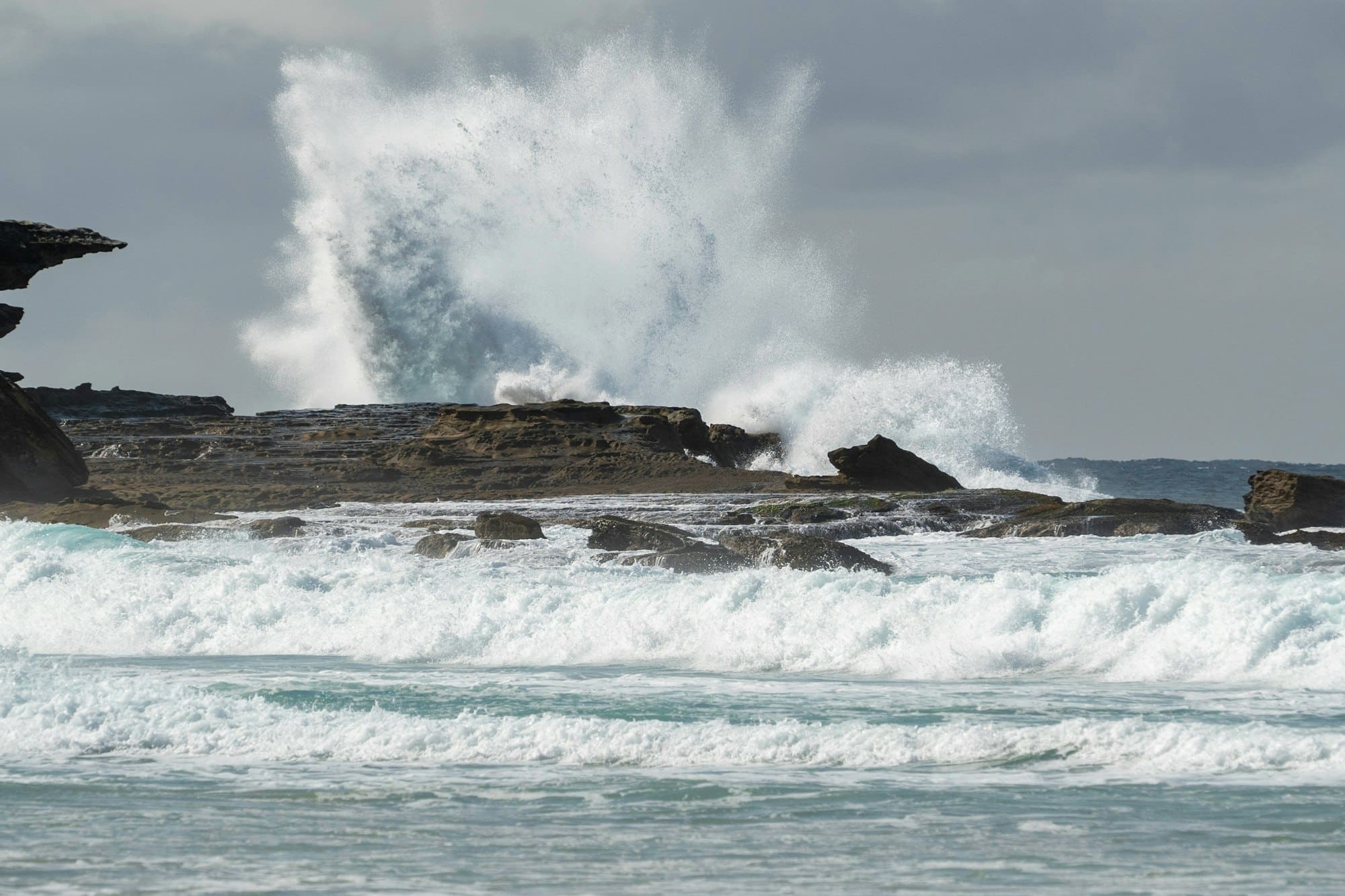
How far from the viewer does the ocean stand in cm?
627

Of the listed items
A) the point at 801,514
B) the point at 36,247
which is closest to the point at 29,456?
the point at 36,247

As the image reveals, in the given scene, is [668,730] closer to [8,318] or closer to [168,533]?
[168,533]

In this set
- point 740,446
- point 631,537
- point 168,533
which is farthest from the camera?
point 740,446

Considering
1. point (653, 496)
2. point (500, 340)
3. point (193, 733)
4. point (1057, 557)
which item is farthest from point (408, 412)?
point (193, 733)

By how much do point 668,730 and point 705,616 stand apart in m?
5.65

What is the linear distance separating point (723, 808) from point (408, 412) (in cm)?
4692

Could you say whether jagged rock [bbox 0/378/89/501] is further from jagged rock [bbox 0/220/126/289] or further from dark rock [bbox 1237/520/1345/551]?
dark rock [bbox 1237/520/1345/551]

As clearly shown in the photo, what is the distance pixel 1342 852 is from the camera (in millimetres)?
6312

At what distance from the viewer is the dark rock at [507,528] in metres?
21.8

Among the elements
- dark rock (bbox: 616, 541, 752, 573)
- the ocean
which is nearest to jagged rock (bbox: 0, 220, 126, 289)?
the ocean

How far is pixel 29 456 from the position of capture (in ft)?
90.6

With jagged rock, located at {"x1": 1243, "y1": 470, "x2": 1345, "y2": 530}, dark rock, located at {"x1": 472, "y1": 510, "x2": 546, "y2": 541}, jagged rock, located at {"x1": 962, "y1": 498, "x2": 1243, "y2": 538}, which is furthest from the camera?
jagged rock, located at {"x1": 1243, "y1": 470, "x2": 1345, "y2": 530}

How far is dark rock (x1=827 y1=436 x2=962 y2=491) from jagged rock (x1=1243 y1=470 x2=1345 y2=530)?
756 centimetres

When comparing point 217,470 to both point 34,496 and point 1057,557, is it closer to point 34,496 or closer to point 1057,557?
point 34,496
